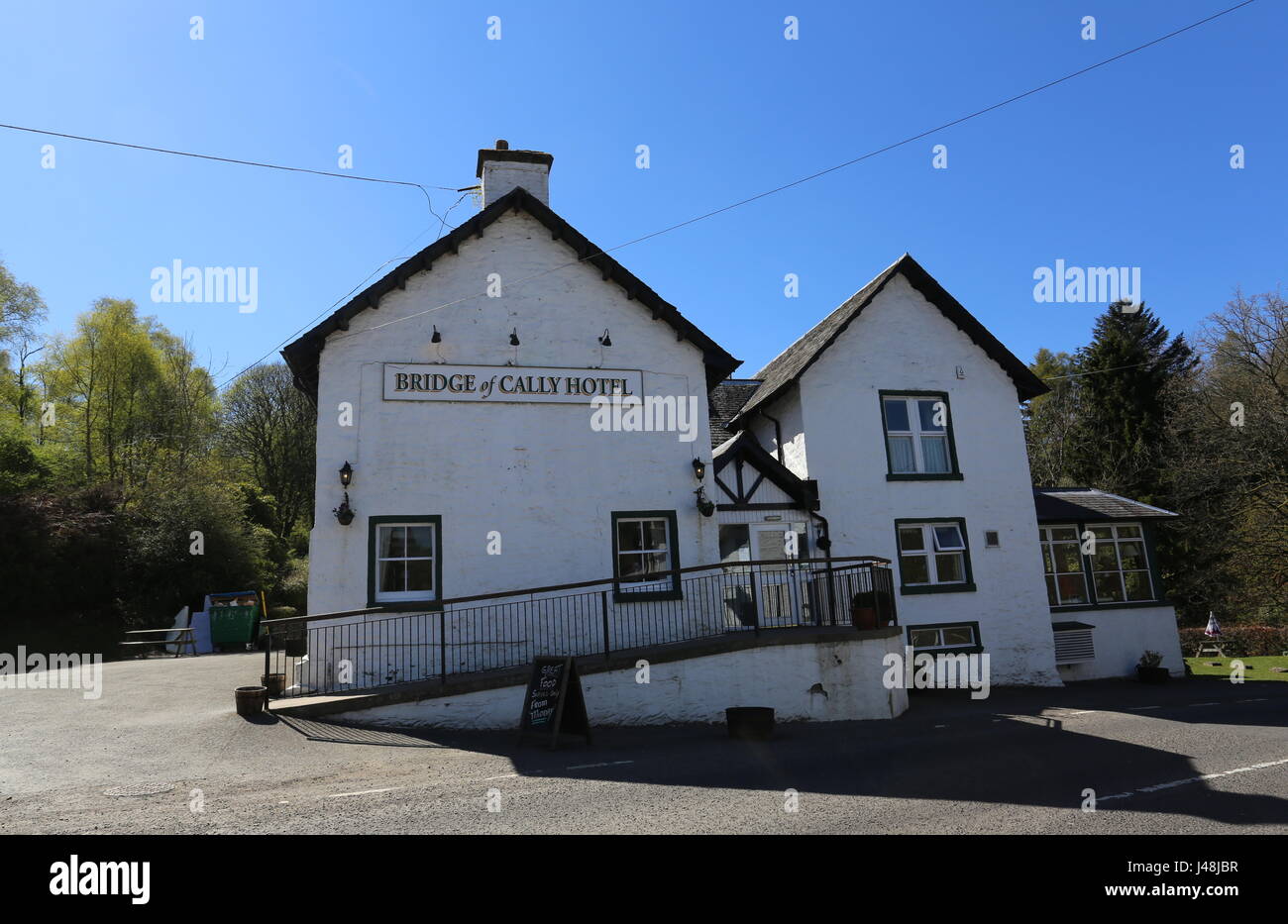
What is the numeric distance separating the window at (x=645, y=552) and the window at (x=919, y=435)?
20.3 ft

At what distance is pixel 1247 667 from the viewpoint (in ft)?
75.6

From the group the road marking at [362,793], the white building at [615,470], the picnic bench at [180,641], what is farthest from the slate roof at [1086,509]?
the picnic bench at [180,641]

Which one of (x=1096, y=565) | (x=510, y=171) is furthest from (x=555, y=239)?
(x=1096, y=565)

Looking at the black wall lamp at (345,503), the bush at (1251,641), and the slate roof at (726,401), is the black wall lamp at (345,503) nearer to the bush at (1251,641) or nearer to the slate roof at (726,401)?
the slate roof at (726,401)

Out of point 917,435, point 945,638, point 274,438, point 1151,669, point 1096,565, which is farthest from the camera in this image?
point 274,438

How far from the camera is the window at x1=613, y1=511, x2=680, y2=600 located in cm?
1412

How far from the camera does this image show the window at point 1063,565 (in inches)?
786

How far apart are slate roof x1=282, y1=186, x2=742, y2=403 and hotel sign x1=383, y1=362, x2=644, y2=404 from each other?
46.7 inches

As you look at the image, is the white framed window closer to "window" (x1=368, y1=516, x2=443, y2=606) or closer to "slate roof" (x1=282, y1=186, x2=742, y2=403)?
"slate roof" (x1=282, y1=186, x2=742, y2=403)

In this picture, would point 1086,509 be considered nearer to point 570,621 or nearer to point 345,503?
point 570,621

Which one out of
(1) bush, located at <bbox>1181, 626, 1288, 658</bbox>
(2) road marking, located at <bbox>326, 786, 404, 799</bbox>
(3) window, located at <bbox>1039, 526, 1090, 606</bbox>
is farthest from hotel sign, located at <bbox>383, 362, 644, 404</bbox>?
(1) bush, located at <bbox>1181, 626, 1288, 658</bbox>

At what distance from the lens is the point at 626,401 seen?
14789mm

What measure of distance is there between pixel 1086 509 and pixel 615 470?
43.6ft

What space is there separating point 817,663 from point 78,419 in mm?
36369
